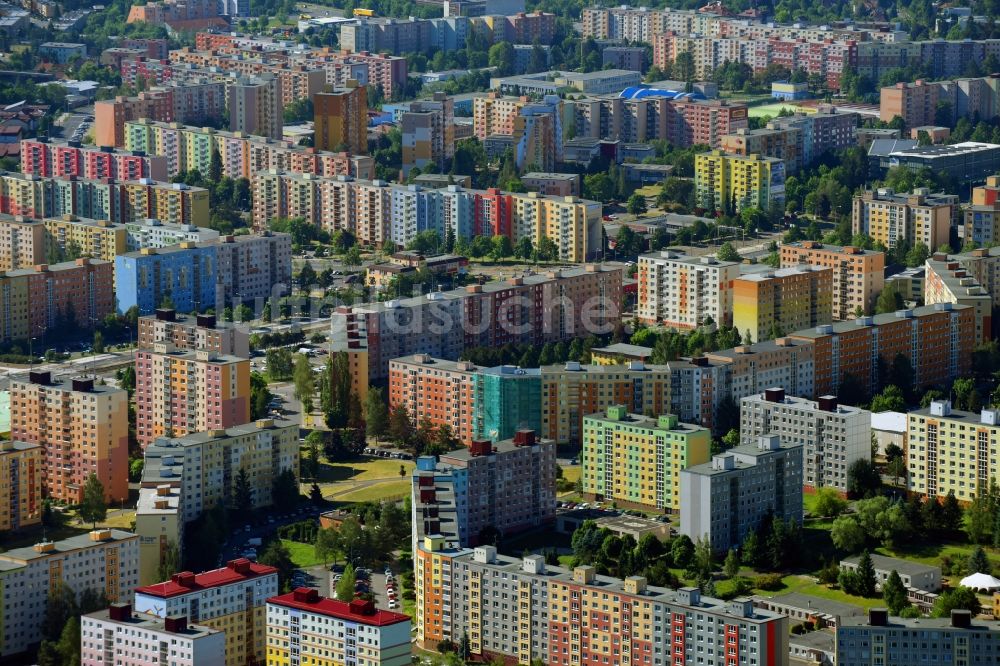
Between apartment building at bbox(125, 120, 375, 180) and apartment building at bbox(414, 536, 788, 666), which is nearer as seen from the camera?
apartment building at bbox(414, 536, 788, 666)

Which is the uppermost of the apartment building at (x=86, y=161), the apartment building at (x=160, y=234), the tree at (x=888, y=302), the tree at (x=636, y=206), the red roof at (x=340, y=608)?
the apartment building at (x=86, y=161)

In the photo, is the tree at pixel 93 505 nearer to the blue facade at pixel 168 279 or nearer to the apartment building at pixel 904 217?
the blue facade at pixel 168 279

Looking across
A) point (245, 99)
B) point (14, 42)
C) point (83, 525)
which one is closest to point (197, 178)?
point (245, 99)

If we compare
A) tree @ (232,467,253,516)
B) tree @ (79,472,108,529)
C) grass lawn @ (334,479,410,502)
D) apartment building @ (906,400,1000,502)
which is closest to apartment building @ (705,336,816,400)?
apartment building @ (906,400,1000,502)

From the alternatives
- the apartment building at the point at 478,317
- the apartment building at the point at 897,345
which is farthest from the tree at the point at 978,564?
the apartment building at the point at 478,317

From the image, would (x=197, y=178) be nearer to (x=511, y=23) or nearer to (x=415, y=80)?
(x=415, y=80)

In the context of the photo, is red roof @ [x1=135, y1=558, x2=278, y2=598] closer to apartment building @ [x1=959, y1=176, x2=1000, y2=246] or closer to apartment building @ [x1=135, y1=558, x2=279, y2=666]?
apartment building @ [x1=135, y1=558, x2=279, y2=666]

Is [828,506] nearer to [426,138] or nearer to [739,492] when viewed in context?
[739,492]
